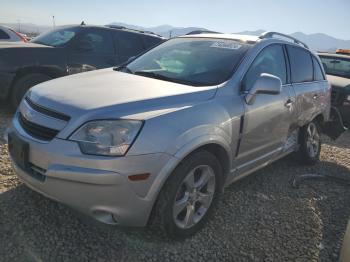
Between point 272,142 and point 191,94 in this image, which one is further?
point 272,142

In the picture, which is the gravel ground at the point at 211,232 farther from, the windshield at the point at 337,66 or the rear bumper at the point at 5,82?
the windshield at the point at 337,66

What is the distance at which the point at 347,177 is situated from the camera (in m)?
5.25

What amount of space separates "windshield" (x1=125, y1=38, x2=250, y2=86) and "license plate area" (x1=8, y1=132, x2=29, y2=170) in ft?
4.40

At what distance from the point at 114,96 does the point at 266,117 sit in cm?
161

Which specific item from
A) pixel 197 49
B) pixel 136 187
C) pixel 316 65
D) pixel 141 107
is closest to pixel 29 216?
pixel 136 187

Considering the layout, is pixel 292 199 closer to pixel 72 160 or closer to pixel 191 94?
pixel 191 94

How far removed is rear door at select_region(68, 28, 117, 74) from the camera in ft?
21.5

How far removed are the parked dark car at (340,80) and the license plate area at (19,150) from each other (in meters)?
6.84

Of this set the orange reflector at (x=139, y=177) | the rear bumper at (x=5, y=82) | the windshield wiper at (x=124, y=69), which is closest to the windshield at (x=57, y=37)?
the rear bumper at (x=5, y=82)

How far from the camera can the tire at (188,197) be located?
2.71 meters

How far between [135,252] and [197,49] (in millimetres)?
2108

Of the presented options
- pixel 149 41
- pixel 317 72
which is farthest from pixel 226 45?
pixel 149 41

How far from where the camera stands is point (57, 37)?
6.85m

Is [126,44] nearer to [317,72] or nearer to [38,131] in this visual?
[317,72]
